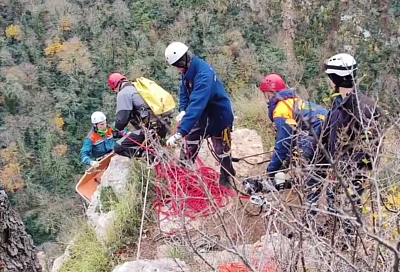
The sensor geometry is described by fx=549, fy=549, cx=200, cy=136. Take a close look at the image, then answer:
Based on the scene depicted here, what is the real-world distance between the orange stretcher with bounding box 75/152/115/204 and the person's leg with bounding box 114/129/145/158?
64 centimetres

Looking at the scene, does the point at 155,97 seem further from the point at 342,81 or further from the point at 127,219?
the point at 342,81

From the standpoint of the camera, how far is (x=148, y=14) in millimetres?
30797

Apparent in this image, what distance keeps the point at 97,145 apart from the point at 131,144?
1137mm

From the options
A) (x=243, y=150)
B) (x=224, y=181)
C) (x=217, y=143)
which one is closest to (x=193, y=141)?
(x=217, y=143)

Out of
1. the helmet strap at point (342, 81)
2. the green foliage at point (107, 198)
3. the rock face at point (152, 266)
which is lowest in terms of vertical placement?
the green foliage at point (107, 198)

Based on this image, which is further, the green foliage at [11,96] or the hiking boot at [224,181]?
the green foliage at [11,96]

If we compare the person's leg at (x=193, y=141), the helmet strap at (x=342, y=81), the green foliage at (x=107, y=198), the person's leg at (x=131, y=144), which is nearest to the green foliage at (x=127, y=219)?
the green foliage at (x=107, y=198)

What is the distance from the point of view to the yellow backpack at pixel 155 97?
16.4ft

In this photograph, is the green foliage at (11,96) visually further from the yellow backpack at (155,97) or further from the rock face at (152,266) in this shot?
the rock face at (152,266)

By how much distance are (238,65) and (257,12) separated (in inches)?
223

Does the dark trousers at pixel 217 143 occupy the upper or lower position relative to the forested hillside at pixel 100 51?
upper

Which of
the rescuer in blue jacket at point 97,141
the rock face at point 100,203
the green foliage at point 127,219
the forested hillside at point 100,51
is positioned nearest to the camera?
the green foliage at point 127,219

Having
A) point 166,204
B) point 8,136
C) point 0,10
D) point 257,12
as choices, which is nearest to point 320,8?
point 257,12

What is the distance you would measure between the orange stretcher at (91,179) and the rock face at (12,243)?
2712mm
